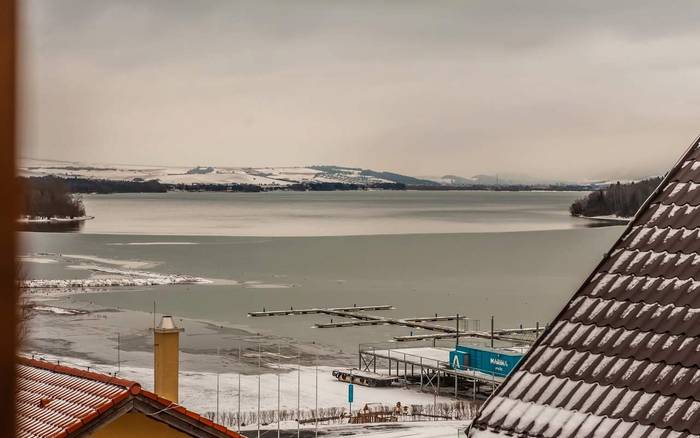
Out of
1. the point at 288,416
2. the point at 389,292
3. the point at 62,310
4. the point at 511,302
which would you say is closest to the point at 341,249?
the point at 389,292

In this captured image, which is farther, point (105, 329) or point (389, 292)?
point (389, 292)

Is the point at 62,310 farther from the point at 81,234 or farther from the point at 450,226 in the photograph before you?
the point at 450,226

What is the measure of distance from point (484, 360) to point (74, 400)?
29412mm

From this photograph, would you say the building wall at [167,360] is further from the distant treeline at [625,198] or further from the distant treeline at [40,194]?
the distant treeline at [625,198]

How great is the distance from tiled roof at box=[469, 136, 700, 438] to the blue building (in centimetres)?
3149

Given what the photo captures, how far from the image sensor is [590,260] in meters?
98.6

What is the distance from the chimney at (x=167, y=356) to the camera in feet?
43.7

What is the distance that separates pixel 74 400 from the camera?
380 inches

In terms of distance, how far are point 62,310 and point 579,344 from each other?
2137 inches

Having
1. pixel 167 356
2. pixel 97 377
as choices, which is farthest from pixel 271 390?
pixel 97 377

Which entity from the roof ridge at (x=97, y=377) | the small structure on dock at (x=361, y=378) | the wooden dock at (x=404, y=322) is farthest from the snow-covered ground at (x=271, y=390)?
the roof ridge at (x=97, y=377)

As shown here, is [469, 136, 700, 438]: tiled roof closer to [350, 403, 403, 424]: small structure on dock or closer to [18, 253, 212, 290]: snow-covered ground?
[350, 403, 403, 424]: small structure on dock

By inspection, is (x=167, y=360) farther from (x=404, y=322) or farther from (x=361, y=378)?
(x=404, y=322)

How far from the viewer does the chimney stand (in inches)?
525
